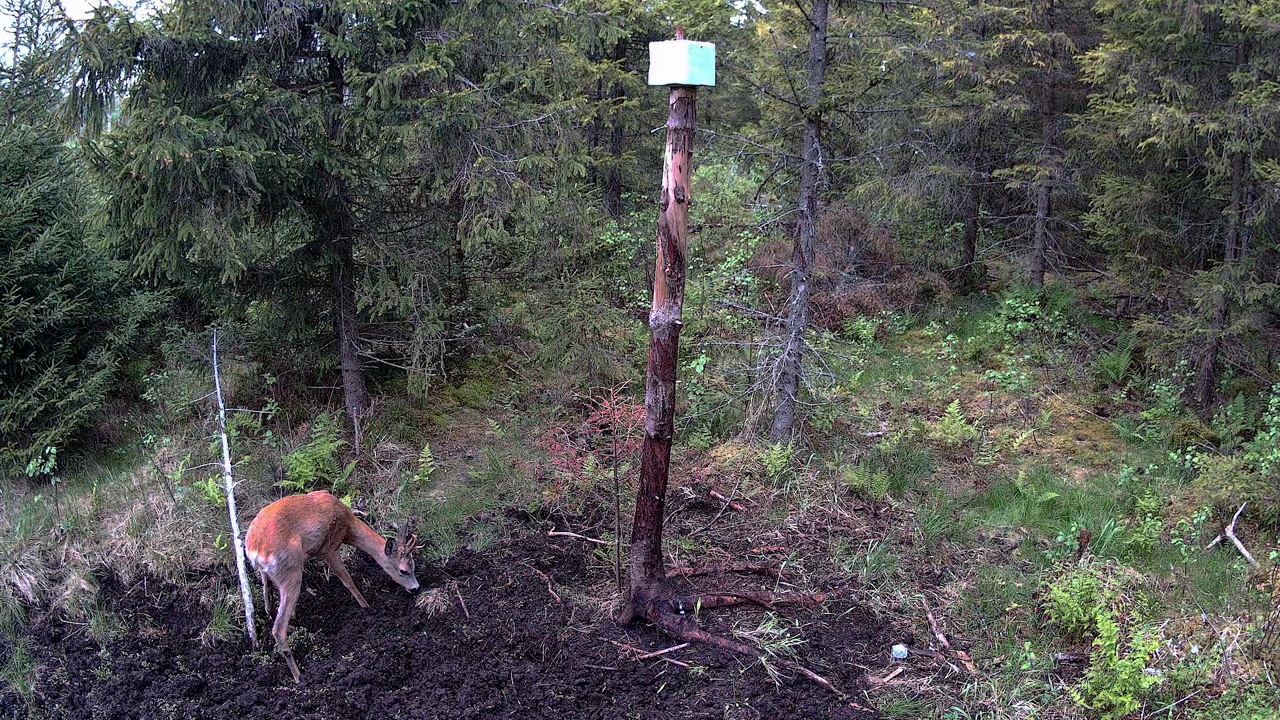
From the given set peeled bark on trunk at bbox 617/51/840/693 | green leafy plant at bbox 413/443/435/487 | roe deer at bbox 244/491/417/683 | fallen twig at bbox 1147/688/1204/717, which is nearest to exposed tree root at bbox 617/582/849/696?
peeled bark on trunk at bbox 617/51/840/693

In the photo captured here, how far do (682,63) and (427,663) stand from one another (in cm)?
375

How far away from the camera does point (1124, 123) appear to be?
8.00 metres

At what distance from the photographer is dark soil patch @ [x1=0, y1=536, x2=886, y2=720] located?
444cm

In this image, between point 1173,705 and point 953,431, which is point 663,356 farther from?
point 953,431

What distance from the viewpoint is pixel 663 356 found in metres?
4.85

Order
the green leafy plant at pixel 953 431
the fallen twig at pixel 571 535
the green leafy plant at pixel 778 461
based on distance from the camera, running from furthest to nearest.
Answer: the green leafy plant at pixel 953 431
the green leafy plant at pixel 778 461
the fallen twig at pixel 571 535

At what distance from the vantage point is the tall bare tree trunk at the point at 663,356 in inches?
183

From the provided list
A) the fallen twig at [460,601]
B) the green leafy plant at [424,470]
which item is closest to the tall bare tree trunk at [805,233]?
the green leafy plant at [424,470]

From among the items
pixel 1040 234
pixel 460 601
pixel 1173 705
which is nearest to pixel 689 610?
pixel 460 601

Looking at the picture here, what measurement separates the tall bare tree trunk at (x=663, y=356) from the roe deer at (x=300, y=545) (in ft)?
5.14

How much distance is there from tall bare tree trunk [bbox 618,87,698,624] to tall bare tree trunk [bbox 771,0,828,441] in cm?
228

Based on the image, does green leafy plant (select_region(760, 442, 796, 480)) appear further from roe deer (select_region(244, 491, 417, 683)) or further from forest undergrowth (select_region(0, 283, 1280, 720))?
roe deer (select_region(244, 491, 417, 683))

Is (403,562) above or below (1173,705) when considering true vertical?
above

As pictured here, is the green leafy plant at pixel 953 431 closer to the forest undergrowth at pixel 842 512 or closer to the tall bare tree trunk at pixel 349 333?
the forest undergrowth at pixel 842 512
